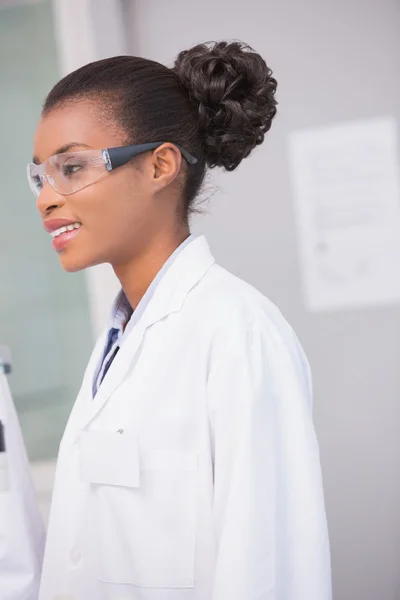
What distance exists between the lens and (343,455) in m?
2.09

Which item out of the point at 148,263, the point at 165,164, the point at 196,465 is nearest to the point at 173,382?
the point at 196,465

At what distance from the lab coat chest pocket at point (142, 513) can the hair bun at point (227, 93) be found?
52 centimetres

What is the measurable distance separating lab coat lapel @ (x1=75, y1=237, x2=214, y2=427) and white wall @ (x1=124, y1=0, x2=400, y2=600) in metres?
0.97

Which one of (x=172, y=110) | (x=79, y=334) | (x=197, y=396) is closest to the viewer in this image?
(x=197, y=396)

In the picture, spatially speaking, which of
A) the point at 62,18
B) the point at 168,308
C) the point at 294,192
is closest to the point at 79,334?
the point at 294,192

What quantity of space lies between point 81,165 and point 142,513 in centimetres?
54

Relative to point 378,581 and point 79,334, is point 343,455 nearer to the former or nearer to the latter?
point 378,581

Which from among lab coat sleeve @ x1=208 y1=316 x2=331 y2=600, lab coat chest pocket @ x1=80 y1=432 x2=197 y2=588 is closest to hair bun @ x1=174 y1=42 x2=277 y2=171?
lab coat sleeve @ x1=208 y1=316 x2=331 y2=600

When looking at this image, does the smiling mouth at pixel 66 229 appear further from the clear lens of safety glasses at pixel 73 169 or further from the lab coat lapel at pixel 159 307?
the lab coat lapel at pixel 159 307

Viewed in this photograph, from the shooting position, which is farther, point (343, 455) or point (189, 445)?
point (343, 455)

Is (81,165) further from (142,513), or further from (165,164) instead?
(142,513)

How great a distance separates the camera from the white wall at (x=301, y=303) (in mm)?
2053

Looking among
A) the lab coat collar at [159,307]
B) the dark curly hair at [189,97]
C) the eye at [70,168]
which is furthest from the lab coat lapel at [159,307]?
the eye at [70,168]

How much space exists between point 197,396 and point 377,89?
1.36 metres
